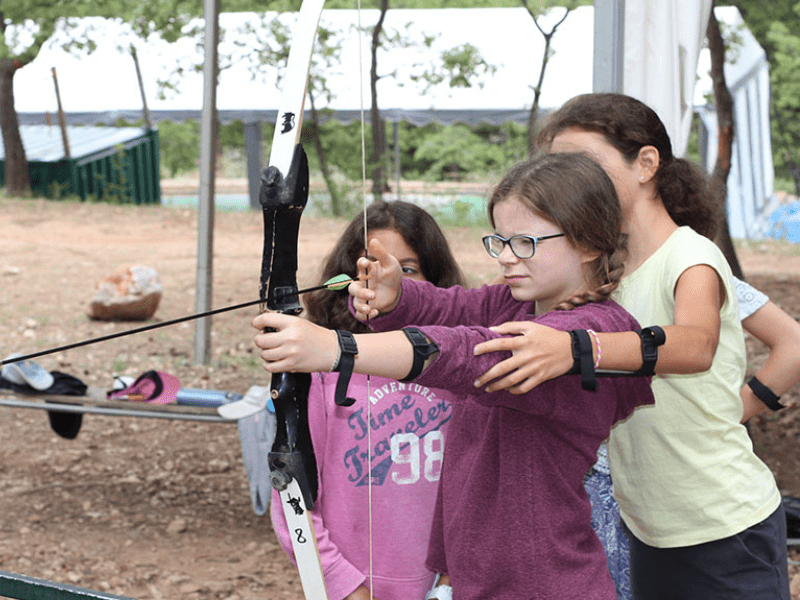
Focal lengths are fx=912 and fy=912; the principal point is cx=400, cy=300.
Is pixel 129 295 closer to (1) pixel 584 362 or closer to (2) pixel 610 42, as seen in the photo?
(2) pixel 610 42

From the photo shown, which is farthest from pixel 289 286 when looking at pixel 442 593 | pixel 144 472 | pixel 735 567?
pixel 144 472

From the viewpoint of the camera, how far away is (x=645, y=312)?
150cm

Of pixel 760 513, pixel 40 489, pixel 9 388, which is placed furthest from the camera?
pixel 40 489

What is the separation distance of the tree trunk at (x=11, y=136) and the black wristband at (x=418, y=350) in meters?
14.2

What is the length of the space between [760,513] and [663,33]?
1367 mm

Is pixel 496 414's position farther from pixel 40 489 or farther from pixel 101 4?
pixel 101 4

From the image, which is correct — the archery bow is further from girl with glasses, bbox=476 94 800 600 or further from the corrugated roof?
the corrugated roof

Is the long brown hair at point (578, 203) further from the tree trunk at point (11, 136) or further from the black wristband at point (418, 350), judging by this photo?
the tree trunk at point (11, 136)

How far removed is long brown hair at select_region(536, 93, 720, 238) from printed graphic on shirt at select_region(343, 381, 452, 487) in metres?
0.52

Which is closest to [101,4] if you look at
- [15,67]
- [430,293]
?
[15,67]

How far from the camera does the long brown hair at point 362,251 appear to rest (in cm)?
182

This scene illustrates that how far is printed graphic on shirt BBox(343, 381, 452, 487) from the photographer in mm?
1637

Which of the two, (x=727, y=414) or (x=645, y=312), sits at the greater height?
(x=645, y=312)

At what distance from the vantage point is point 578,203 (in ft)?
4.20
